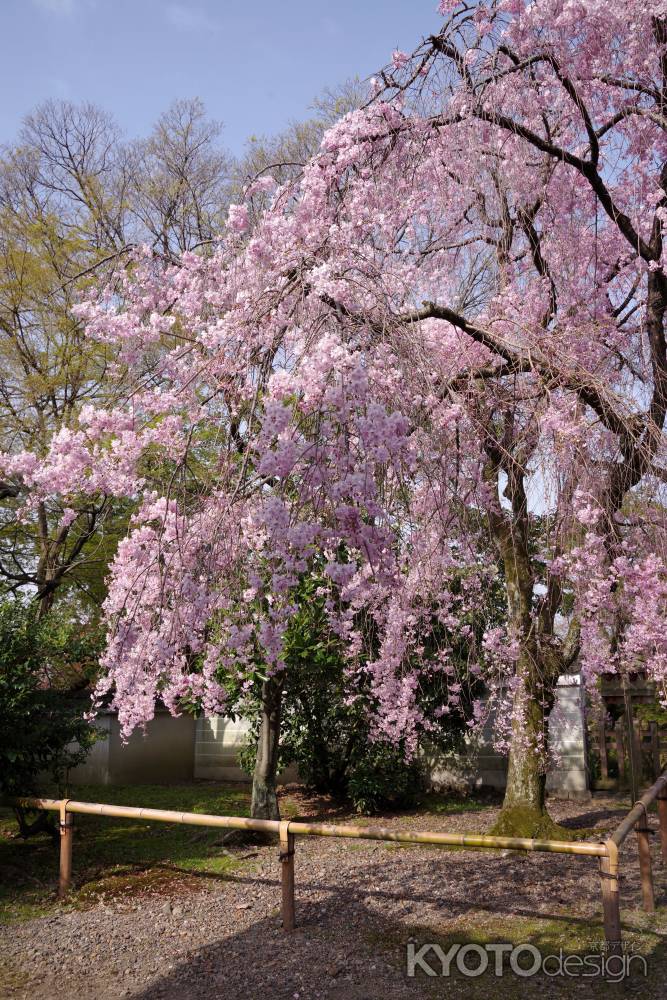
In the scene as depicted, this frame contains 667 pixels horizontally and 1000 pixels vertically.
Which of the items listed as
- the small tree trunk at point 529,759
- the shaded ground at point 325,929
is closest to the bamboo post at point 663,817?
the shaded ground at point 325,929

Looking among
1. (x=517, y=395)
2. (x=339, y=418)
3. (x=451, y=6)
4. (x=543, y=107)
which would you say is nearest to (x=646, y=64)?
(x=543, y=107)

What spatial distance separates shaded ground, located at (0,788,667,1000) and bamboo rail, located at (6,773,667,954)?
0.69 ft

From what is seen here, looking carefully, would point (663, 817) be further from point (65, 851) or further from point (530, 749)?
point (65, 851)

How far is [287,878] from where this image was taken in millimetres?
4348

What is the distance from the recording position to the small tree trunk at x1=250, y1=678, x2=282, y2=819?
6910 millimetres

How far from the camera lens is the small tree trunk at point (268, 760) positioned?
6.91m

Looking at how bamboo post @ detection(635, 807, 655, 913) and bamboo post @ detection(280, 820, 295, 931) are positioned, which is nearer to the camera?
bamboo post @ detection(280, 820, 295, 931)

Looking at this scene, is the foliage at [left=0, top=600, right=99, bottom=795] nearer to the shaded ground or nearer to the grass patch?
the grass patch

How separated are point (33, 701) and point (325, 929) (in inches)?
109

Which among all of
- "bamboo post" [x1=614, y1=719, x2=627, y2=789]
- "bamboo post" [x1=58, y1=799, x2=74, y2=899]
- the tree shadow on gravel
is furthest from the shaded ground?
"bamboo post" [x1=614, y1=719, x2=627, y2=789]

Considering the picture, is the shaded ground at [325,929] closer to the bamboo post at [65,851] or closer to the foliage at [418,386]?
the bamboo post at [65,851]

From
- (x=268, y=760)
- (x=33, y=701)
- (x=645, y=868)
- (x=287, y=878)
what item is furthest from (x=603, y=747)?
(x=33, y=701)

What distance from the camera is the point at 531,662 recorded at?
6457 millimetres

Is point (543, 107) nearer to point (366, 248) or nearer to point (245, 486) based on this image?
point (366, 248)
